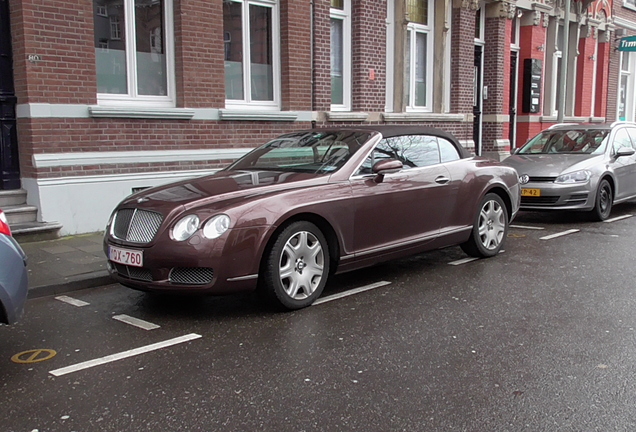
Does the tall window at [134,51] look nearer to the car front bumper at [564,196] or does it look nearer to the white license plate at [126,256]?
the white license plate at [126,256]

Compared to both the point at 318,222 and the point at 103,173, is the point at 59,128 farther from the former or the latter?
the point at 318,222

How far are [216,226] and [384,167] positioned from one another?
1833 millimetres

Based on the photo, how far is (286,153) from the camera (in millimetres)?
6789

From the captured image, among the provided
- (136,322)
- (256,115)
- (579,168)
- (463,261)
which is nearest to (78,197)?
(256,115)

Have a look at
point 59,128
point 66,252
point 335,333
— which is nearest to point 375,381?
point 335,333

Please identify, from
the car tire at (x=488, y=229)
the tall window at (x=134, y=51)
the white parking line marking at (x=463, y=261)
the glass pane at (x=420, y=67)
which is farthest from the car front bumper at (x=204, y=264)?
the glass pane at (x=420, y=67)

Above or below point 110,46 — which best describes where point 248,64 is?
below

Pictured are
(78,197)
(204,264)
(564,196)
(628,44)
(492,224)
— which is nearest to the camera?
(204,264)

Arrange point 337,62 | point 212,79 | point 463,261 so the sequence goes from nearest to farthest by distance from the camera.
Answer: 1. point 463,261
2. point 212,79
3. point 337,62

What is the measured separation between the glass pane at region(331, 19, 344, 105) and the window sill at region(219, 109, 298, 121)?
5.77 feet

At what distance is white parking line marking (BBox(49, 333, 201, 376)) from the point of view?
14.3ft

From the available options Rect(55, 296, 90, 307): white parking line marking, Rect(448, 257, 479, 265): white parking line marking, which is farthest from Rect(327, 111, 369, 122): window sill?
Rect(55, 296, 90, 307): white parking line marking

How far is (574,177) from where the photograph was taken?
400 inches

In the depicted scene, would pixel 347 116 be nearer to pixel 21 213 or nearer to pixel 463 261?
pixel 463 261
